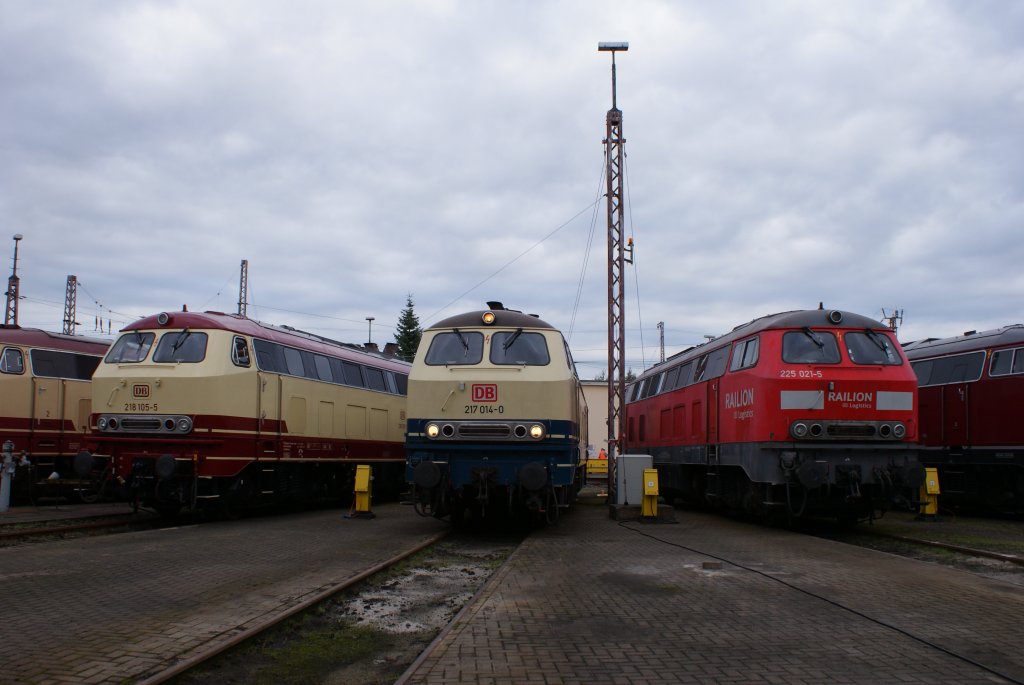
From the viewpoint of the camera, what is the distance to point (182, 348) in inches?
521

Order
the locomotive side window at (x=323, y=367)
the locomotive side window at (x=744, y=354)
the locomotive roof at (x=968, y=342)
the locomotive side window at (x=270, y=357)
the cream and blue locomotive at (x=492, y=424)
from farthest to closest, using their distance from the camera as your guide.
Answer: the locomotive side window at (x=323, y=367)
the locomotive roof at (x=968, y=342)
the locomotive side window at (x=270, y=357)
the locomotive side window at (x=744, y=354)
the cream and blue locomotive at (x=492, y=424)

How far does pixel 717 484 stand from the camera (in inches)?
595

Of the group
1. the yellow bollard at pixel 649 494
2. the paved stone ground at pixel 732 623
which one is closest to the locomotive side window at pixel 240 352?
the paved stone ground at pixel 732 623

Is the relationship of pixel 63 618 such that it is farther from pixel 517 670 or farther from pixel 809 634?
pixel 809 634

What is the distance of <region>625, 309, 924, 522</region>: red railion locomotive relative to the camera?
11.4m

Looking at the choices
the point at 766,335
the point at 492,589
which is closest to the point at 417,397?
the point at 492,589

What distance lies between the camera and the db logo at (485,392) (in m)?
11.5

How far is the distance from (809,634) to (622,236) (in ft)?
43.9

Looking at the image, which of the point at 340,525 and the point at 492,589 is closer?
the point at 492,589

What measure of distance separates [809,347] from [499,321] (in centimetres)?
467

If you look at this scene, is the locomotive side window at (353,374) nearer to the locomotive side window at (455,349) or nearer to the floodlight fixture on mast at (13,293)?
the locomotive side window at (455,349)

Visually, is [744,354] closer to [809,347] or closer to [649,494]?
[809,347]

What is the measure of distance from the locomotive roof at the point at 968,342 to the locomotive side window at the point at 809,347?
5.66m

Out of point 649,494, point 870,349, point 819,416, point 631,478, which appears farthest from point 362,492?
point 870,349
